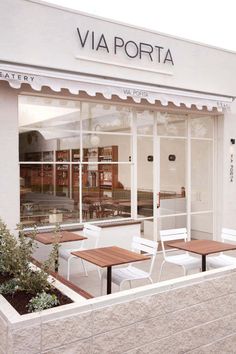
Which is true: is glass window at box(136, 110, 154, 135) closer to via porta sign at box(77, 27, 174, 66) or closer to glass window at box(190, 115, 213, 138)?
via porta sign at box(77, 27, 174, 66)

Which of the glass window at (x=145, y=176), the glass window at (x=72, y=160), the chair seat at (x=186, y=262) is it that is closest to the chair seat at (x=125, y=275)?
the chair seat at (x=186, y=262)

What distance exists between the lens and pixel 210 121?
11.2 m

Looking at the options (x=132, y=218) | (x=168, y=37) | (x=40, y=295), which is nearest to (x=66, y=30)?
(x=168, y=37)

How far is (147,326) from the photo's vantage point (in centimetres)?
396

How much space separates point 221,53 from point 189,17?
287 centimetres

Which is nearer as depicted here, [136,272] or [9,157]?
[136,272]

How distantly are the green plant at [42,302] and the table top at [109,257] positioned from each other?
4.78ft

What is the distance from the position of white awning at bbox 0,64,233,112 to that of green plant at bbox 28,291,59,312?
14.3ft

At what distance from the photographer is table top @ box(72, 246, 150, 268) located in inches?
211

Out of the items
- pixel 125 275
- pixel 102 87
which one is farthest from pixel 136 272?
pixel 102 87

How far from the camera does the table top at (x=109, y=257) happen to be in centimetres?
536

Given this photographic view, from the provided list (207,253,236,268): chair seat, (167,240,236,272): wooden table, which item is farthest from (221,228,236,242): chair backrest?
(167,240,236,272): wooden table

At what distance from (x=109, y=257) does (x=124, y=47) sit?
18.2 feet

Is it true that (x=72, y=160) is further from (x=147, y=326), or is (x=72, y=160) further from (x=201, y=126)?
(x=147, y=326)
